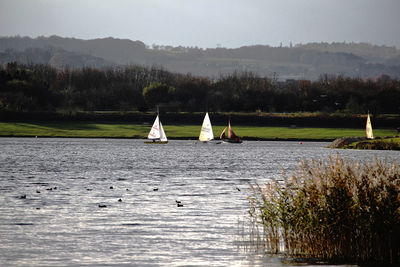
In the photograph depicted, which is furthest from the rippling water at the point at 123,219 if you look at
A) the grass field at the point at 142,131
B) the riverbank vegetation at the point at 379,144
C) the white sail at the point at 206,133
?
the grass field at the point at 142,131

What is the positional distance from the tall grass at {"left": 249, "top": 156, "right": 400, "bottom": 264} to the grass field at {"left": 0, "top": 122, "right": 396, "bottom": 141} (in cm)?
12224

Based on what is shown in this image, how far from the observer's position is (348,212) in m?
20.8

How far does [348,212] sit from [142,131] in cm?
12880

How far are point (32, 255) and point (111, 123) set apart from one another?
141 meters

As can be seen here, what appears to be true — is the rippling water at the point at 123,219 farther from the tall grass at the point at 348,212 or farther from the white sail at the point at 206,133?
the white sail at the point at 206,133

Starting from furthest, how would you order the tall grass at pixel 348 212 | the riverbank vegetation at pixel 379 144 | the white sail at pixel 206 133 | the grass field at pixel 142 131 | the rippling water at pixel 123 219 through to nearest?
1. the grass field at pixel 142 131
2. the white sail at pixel 206 133
3. the riverbank vegetation at pixel 379 144
4. the rippling water at pixel 123 219
5. the tall grass at pixel 348 212

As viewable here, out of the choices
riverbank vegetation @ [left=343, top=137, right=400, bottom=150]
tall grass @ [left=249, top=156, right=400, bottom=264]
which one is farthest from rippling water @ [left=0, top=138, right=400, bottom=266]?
riverbank vegetation @ [left=343, top=137, right=400, bottom=150]

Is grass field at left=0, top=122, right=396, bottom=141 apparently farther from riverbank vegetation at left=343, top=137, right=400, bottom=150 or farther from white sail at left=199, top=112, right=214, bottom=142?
riverbank vegetation at left=343, top=137, right=400, bottom=150

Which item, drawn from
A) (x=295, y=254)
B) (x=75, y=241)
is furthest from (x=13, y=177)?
(x=295, y=254)

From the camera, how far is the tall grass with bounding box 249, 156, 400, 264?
20.4m

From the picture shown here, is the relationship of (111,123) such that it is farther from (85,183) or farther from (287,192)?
(287,192)

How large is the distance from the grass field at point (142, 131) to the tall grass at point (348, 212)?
122m

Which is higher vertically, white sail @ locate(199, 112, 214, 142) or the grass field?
white sail @ locate(199, 112, 214, 142)

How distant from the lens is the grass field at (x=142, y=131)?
474 feet
